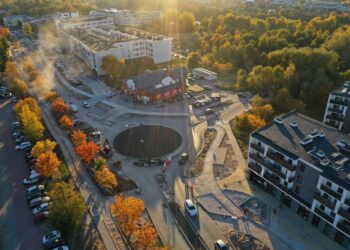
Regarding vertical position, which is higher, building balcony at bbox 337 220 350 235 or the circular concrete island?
building balcony at bbox 337 220 350 235

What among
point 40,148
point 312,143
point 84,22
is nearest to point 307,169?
point 312,143

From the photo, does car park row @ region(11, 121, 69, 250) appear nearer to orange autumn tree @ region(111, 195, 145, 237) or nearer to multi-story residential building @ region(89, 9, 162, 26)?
orange autumn tree @ region(111, 195, 145, 237)

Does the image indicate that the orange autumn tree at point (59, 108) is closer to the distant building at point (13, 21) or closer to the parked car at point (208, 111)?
the parked car at point (208, 111)

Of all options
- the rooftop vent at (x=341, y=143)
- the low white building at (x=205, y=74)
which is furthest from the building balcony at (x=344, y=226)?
the low white building at (x=205, y=74)

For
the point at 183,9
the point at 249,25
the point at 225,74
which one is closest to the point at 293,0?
the point at 183,9

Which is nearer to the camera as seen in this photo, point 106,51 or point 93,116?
point 93,116

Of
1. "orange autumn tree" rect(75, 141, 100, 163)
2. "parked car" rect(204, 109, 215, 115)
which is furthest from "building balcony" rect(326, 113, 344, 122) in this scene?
"orange autumn tree" rect(75, 141, 100, 163)

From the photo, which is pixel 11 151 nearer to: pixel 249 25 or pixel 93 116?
pixel 93 116

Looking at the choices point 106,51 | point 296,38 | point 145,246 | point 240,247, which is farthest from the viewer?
point 296,38
